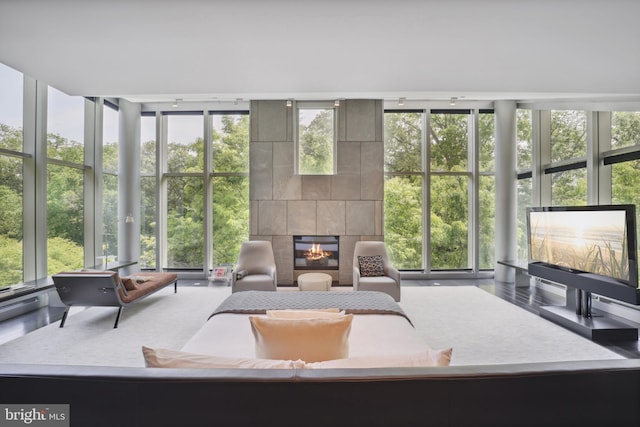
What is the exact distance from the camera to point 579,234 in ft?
13.2

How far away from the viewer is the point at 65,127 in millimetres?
5324

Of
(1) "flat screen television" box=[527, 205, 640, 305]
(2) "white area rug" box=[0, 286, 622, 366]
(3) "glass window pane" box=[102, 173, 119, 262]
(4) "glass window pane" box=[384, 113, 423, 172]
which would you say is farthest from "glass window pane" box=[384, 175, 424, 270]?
(3) "glass window pane" box=[102, 173, 119, 262]

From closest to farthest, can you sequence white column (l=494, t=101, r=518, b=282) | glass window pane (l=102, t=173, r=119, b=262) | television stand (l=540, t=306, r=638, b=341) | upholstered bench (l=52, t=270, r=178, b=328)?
1. television stand (l=540, t=306, r=638, b=341)
2. upholstered bench (l=52, t=270, r=178, b=328)
3. glass window pane (l=102, t=173, r=119, b=262)
4. white column (l=494, t=101, r=518, b=282)

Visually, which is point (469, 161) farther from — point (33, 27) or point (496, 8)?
point (33, 27)

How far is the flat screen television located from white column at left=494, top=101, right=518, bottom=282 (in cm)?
170

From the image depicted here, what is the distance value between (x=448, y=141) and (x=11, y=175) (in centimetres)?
743

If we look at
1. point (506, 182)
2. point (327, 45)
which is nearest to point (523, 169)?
point (506, 182)

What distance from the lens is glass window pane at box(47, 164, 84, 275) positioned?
16.6 feet

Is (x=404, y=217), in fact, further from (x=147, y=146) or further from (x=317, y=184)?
(x=147, y=146)

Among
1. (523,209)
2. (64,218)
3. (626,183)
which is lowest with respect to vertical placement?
(64,218)

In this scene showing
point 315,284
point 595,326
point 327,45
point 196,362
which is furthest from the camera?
point 315,284

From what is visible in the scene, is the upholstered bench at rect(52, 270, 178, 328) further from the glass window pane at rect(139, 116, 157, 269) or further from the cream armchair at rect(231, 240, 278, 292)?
the glass window pane at rect(139, 116, 157, 269)

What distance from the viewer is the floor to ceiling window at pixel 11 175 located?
426cm

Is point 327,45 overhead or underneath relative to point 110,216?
overhead
